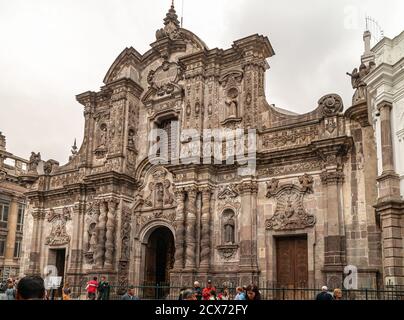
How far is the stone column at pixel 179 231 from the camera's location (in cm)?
1783

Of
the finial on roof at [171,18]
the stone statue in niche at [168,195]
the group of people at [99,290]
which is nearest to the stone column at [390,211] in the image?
the group of people at [99,290]

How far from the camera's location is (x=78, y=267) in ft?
69.6

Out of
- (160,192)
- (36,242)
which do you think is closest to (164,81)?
(160,192)

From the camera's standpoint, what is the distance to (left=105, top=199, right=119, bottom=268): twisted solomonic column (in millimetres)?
19766

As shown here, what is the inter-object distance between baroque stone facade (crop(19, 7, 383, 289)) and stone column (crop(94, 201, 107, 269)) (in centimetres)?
4

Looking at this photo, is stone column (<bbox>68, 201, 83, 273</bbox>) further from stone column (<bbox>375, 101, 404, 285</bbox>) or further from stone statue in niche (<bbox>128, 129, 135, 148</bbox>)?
stone column (<bbox>375, 101, 404, 285</bbox>)

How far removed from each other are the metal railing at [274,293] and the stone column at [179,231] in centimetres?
100

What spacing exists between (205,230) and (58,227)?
8886 mm

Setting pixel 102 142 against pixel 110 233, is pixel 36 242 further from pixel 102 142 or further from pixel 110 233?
pixel 102 142

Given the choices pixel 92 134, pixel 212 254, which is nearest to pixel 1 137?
pixel 92 134

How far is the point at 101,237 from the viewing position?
2027 centimetres

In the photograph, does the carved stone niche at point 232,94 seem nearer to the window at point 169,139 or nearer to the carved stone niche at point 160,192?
the window at point 169,139
